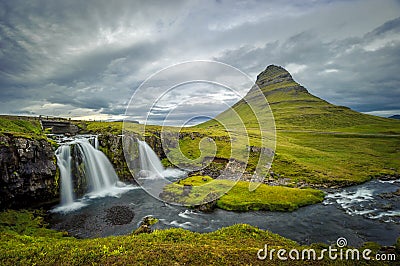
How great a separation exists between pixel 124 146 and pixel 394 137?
411 feet

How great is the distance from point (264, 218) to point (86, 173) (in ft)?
104

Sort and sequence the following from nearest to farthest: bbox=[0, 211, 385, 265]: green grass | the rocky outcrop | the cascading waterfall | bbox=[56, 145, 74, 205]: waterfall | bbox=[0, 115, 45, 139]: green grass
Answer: bbox=[0, 211, 385, 265]: green grass → bbox=[0, 115, 45, 139]: green grass → bbox=[56, 145, 74, 205]: waterfall → the cascading waterfall → the rocky outcrop

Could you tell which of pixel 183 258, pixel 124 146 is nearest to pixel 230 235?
pixel 183 258

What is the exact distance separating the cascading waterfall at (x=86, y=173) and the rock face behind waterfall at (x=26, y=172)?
2200 millimetres

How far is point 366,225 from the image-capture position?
1073 inches

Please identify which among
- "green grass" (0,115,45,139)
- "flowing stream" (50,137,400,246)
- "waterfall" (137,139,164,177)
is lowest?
"flowing stream" (50,137,400,246)

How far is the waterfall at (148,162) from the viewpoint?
2067 inches

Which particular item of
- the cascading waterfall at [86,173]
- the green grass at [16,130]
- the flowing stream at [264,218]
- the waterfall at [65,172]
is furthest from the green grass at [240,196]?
the green grass at [16,130]

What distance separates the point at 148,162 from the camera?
55.0m

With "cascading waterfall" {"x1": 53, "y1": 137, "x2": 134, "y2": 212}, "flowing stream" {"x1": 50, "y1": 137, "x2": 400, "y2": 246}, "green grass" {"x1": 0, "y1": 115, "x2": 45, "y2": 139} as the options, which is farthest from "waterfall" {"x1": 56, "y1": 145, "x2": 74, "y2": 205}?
"green grass" {"x1": 0, "y1": 115, "x2": 45, "y2": 139}

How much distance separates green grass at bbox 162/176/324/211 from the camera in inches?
1293

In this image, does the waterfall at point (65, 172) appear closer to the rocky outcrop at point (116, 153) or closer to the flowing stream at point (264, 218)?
the flowing stream at point (264, 218)

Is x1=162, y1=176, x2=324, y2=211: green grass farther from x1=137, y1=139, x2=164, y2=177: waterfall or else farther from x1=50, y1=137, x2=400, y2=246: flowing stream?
x1=137, y1=139, x2=164, y2=177: waterfall

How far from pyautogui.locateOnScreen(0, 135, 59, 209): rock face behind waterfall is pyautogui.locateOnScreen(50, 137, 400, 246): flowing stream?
3.86 meters
